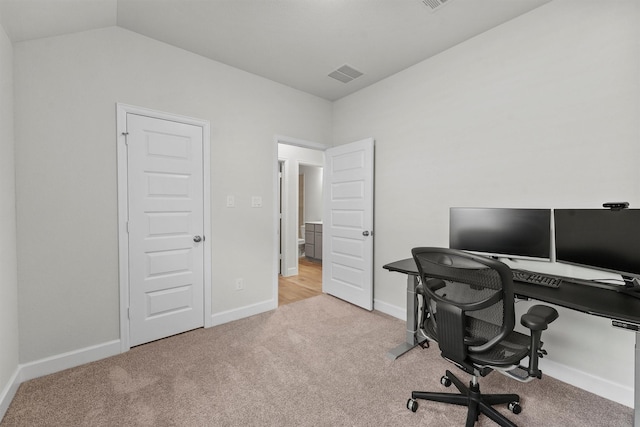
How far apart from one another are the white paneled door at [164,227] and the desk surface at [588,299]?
2.76m

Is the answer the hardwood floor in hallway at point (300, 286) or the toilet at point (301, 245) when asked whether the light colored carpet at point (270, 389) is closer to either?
the hardwood floor in hallway at point (300, 286)

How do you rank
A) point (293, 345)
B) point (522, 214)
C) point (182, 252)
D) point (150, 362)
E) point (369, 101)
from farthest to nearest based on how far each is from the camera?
1. point (369, 101)
2. point (182, 252)
3. point (293, 345)
4. point (150, 362)
5. point (522, 214)

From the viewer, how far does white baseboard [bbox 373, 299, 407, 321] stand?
10.2 feet

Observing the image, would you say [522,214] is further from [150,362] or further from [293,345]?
[150,362]

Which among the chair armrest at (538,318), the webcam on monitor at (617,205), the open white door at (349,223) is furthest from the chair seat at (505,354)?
the open white door at (349,223)

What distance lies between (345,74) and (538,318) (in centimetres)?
290

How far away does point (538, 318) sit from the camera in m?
1.35

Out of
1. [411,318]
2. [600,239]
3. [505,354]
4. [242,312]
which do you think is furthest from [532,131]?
[242,312]

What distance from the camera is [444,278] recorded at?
5.03ft

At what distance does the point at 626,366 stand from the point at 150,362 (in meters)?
3.40

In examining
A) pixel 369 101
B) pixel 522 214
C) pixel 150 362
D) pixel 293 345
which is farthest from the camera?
pixel 369 101

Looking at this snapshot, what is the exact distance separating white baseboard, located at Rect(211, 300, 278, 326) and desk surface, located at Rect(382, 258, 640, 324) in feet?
8.37

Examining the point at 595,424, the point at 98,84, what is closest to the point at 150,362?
the point at 98,84

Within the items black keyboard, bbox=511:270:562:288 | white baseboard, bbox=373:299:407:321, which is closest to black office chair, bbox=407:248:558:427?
black keyboard, bbox=511:270:562:288
